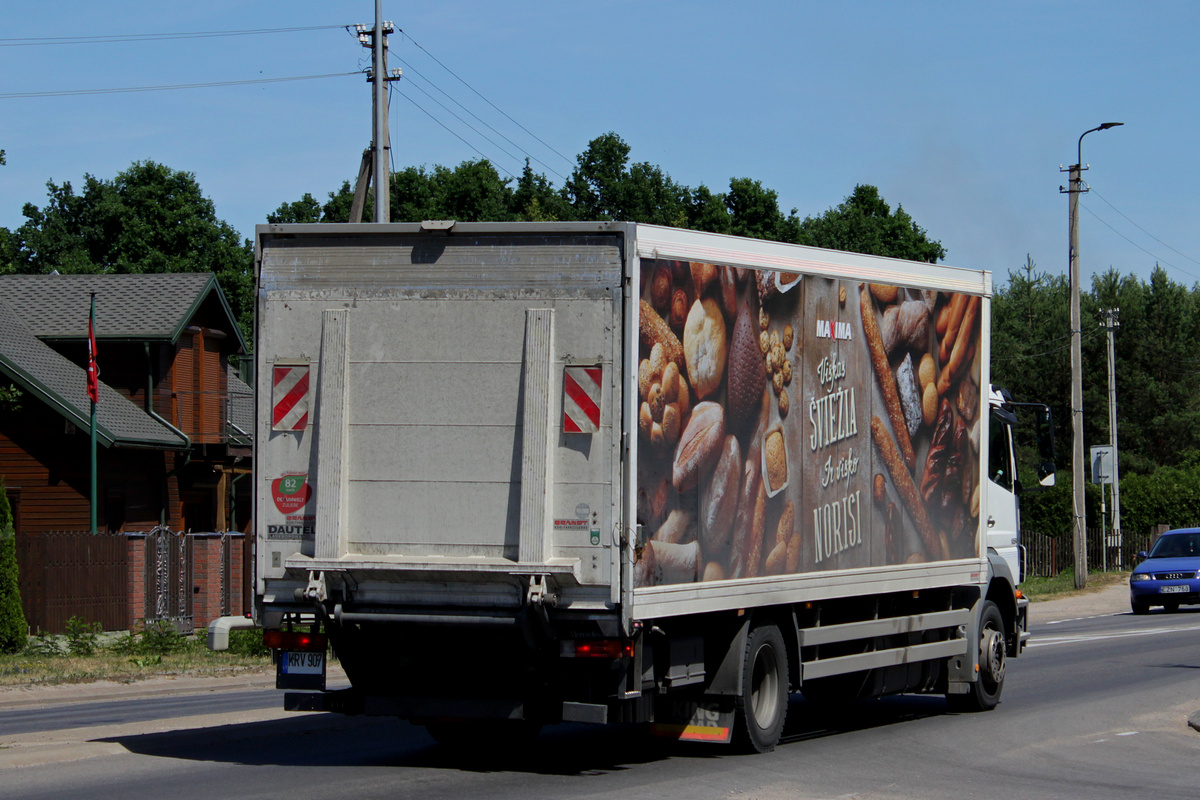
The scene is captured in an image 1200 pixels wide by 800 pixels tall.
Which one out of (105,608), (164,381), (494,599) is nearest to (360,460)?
(494,599)

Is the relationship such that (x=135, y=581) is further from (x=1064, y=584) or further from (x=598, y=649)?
(x=1064, y=584)

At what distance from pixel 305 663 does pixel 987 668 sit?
→ 6737mm

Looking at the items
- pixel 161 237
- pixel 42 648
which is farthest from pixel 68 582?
pixel 161 237

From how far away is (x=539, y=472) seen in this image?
30.9ft

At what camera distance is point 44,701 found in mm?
16906

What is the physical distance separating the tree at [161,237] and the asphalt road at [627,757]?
1906 inches

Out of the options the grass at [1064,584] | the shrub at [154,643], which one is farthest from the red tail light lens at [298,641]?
the grass at [1064,584]

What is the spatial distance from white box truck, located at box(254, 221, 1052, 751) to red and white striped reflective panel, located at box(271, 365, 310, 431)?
1cm

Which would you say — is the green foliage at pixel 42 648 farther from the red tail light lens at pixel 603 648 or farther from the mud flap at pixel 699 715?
the red tail light lens at pixel 603 648

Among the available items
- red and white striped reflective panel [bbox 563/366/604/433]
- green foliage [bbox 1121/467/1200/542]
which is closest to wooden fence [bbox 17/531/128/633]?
red and white striped reflective panel [bbox 563/366/604/433]

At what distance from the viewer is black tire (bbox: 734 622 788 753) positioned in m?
10.5

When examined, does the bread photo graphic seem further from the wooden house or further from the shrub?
the wooden house

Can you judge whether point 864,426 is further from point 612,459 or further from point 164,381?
point 164,381

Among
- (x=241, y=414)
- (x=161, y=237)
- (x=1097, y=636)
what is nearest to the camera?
(x=1097, y=636)
